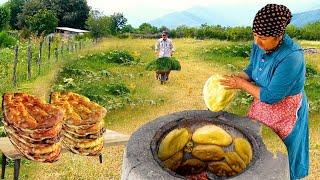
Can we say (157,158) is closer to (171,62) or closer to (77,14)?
(171,62)

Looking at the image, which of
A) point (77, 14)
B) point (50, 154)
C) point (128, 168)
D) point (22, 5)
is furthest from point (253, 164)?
point (22, 5)

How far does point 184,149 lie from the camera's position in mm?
3604

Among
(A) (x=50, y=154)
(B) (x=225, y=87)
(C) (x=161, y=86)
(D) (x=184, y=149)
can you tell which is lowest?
(C) (x=161, y=86)

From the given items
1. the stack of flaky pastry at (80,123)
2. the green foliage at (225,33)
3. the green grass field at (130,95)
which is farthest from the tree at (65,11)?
the stack of flaky pastry at (80,123)

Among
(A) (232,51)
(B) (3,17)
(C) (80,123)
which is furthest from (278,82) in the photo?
(B) (3,17)

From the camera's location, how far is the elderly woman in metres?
3.40

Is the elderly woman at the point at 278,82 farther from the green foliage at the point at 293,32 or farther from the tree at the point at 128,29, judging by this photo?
the tree at the point at 128,29

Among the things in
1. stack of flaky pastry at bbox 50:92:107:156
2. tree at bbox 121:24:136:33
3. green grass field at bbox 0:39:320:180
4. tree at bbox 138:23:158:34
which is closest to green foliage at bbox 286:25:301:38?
green grass field at bbox 0:39:320:180

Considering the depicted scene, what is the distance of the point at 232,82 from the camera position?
144 inches

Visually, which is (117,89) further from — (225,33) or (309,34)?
(309,34)

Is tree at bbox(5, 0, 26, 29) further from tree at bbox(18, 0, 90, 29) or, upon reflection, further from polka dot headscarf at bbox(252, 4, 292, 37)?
polka dot headscarf at bbox(252, 4, 292, 37)

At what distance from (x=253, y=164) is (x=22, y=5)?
39.9 m

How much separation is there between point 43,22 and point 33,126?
93.4 ft

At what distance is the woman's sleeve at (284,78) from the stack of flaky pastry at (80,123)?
1.76 meters
